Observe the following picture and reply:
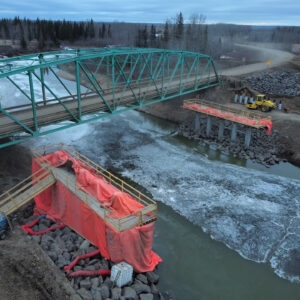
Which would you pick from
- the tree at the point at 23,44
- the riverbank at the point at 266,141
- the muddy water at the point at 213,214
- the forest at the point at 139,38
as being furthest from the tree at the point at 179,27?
the muddy water at the point at 213,214

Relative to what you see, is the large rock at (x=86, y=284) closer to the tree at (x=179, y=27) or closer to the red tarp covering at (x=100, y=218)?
the red tarp covering at (x=100, y=218)

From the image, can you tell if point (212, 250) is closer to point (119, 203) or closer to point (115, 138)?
point (119, 203)

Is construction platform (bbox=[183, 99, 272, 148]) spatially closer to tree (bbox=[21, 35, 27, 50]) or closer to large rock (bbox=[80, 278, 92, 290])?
large rock (bbox=[80, 278, 92, 290])

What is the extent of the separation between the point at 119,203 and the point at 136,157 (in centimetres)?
1174

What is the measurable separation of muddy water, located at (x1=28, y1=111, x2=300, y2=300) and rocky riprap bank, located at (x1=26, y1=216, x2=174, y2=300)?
128cm

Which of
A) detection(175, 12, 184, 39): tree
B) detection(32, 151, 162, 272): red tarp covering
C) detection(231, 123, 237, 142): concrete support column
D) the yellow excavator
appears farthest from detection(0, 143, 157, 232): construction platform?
detection(175, 12, 184, 39): tree

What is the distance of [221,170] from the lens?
21.9 m

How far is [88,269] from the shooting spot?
11.3 m

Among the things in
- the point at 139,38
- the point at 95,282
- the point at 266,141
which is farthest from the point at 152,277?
the point at 139,38

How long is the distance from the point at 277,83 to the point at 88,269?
3193 centimetres

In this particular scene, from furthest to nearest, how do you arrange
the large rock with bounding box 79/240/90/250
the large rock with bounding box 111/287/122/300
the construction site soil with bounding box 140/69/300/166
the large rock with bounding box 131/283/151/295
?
the construction site soil with bounding box 140/69/300/166, the large rock with bounding box 79/240/90/250, the large rock with bounding box 131/283/151/295, the large rock with bounding box 111/287/122/300

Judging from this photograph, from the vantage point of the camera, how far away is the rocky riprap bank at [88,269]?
409 inches

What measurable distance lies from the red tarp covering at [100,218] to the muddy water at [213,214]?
1997 mm

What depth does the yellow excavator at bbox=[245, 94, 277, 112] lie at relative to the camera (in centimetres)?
2940
